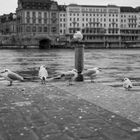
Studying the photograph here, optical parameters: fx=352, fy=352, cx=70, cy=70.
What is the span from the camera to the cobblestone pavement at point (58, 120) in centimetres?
634

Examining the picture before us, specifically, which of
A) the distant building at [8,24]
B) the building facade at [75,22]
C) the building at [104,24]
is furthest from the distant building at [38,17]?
the building at [104,24]

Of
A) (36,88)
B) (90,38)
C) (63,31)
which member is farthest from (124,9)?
(36,88)

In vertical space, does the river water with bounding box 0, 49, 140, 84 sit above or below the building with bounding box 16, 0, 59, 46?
below

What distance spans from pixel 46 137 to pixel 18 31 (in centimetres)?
14517

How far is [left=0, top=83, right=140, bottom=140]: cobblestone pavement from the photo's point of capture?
634 centimetres

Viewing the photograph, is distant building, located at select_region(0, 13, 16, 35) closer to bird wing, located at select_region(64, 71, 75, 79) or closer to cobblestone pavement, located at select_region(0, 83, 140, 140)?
bird wing, located at select_region(64, 71, 75, 79)

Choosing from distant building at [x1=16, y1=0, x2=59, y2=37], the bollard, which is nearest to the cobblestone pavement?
the bollard

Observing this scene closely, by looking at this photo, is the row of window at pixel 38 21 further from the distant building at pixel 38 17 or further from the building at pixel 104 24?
the building at pixel 104 24

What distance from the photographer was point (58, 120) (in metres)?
7.47

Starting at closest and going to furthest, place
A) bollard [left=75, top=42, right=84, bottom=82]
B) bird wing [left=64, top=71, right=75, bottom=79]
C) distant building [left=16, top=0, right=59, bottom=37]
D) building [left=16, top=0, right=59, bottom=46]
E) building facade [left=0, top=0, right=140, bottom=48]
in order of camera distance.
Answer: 1. bird wing [left=64, top=71, right=75, bottom=79]
2. bollard [left=75, top=42, right=84, bottom=82]
3. building [left=16, top=0, right=59, bottom=46]
4. distant building [left=16, top=0, right=59, bottom=37]
5. building facade [left=0, top=0, right=140, bottom=48]

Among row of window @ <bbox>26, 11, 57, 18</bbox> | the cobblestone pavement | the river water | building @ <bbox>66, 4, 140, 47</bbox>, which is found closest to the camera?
the cobblestone pavement

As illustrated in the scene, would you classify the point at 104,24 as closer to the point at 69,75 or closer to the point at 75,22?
the point at 75,22

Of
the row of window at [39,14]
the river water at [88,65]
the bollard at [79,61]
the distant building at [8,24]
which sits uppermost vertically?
the row of window at [39,14]

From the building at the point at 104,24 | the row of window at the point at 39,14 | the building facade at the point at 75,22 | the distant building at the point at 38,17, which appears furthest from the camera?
the building at the point at 104,24
